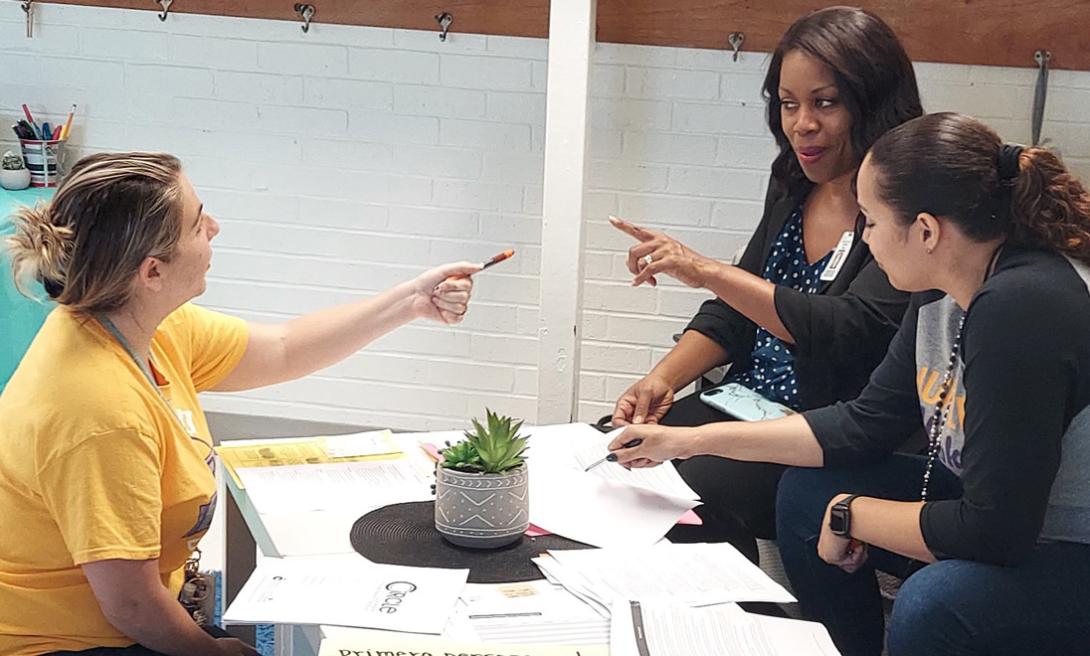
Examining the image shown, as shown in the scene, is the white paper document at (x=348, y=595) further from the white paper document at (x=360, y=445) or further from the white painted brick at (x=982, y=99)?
the white painted brick at (x=982, y=99)

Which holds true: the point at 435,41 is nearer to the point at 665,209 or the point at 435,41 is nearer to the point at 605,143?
the point at 605,143

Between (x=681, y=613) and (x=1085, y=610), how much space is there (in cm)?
59

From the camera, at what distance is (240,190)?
3.74 meters

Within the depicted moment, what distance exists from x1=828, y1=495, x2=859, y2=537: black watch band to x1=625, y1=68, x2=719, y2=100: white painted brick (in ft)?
5.81

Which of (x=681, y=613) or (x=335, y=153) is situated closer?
(x=681, y=613)

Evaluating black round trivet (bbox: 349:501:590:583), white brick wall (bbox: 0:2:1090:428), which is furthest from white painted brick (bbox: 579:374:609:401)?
black round trivet (bbox: 349:501:590:583)

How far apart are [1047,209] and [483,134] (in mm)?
2064

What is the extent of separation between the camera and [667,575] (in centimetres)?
166

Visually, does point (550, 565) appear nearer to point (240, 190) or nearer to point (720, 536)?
point (720, 536)

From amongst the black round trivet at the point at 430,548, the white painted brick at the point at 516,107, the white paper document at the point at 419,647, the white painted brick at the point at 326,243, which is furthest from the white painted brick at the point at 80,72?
the white paper document at the point at 419,647

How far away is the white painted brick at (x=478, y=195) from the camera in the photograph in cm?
360

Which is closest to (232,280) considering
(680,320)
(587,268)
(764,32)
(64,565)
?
(587,268)

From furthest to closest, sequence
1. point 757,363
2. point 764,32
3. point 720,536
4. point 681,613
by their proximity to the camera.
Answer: point 764,32
point 757,363
point 720,536
point 681,613

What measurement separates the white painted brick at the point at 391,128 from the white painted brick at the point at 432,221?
20 centimetres
